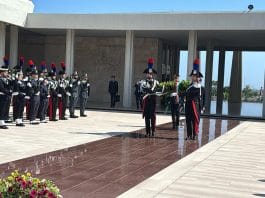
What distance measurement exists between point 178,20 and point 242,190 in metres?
17.1

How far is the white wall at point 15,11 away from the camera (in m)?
21.9

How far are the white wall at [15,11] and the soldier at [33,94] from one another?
8868 mm

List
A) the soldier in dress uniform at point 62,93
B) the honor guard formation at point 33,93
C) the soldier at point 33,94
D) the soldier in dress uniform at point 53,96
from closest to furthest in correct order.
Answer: the honor guard formation at point 33,93
the soldier at point 33,94
the soldier in dress uniform at point 53,96
the soldier in dress uniform at point 62,93

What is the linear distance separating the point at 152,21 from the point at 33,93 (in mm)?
10573

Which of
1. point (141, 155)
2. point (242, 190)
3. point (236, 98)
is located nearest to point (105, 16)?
point (141, 155)

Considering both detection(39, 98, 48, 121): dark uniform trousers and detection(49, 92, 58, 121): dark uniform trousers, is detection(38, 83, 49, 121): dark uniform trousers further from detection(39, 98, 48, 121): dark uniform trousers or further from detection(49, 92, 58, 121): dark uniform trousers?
detection(49, 92, 58, 121): dark uniform trousers

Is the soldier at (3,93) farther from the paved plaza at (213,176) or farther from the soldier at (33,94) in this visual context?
the paved plaza at (213,176)

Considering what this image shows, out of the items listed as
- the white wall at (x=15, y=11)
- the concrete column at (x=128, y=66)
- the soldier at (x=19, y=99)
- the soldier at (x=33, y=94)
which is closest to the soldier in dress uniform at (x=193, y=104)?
the soldier at (x=33, y=94)

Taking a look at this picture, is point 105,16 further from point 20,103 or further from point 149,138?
point 149,138

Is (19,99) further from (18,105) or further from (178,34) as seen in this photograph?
(178,34)

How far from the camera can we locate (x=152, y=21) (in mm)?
22938

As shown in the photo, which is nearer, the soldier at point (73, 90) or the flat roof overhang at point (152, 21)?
the soldier at point (73, 90)

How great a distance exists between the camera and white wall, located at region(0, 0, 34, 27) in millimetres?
21922

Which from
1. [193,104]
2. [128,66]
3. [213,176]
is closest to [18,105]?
[193,104]
